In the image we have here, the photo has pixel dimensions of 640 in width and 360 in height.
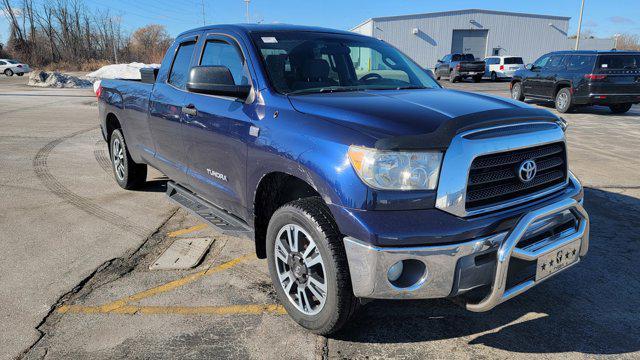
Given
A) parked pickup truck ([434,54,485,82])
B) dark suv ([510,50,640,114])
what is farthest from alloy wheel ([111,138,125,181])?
parked pickup truck ([434,54,485,82])

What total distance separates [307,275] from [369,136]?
0.96 meters

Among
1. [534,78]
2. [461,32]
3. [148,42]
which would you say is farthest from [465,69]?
[148,42]

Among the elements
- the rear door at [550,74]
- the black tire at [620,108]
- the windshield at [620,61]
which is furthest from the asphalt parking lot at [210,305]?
the black tire at [620,108]

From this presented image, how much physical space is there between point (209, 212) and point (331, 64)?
5.35 ft

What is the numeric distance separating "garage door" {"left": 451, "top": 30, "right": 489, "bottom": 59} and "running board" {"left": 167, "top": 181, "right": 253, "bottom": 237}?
44.6m

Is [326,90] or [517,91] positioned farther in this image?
[517,91]

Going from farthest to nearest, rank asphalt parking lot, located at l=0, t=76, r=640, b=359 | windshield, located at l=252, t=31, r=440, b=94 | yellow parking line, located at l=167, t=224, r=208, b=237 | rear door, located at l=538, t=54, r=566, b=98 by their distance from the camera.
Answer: rear door, located at l=538, t=54, r=566, b=98 → yellow parking line, located at l=167, t=224, r=208, b=237 → windshield, located at l=252, t=31, r=440, b=94 → asphalt parking lot, located at l=0, t=76, r=640, b=359

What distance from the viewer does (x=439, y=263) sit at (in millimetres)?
2256

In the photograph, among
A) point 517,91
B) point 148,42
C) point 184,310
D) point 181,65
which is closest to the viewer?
point 184,310

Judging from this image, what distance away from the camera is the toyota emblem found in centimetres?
255

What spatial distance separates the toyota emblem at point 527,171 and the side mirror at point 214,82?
182 cm

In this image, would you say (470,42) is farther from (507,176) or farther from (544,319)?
(507,176)

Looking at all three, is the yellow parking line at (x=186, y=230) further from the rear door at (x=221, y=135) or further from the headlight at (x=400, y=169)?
the headlight at (x=400, y=169)

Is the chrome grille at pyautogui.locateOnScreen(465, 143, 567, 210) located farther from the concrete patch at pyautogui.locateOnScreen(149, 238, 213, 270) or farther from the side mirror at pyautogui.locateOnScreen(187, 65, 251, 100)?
the concrete patch at pyautogui.locateOnScreen(149, 238, 213, 270)
